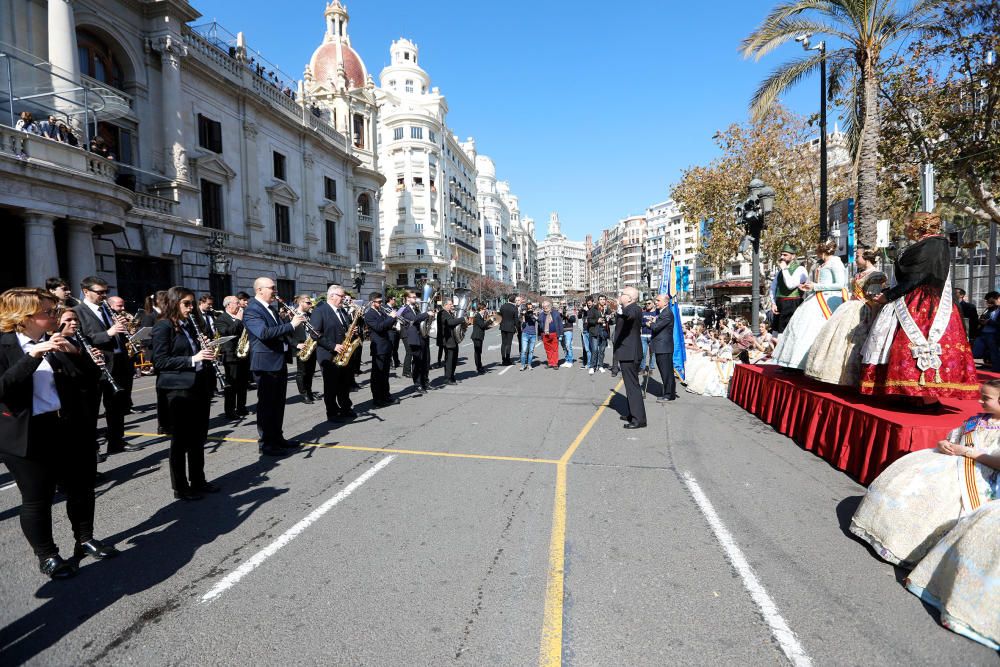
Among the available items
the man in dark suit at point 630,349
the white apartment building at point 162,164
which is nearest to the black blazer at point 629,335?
the man in dark suit at point 630,349

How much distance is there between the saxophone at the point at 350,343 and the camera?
7.81 metres

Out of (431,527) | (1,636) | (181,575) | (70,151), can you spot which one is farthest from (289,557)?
(70,151)

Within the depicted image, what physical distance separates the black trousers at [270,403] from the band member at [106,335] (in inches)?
68.4

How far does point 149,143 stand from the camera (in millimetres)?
20500

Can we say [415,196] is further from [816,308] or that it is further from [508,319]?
[816,308]

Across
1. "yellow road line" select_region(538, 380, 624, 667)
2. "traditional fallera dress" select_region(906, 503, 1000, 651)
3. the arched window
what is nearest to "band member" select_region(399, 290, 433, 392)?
"yellow road line" select_region(538, 380, 624, 667)

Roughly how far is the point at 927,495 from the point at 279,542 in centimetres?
459

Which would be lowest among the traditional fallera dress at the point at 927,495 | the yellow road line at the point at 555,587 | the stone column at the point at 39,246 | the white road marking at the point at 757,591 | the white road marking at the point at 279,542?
the white road marking at the point at 757,591

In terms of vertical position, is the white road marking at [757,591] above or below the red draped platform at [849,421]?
below

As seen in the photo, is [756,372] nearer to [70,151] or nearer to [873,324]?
[873,324]

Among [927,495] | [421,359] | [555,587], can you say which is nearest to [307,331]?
[421,359]

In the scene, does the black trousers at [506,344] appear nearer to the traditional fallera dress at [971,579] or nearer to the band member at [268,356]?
the band member at [268,356]

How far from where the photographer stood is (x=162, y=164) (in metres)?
20.6

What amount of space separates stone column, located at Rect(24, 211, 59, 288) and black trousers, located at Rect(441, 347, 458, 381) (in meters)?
10.4
